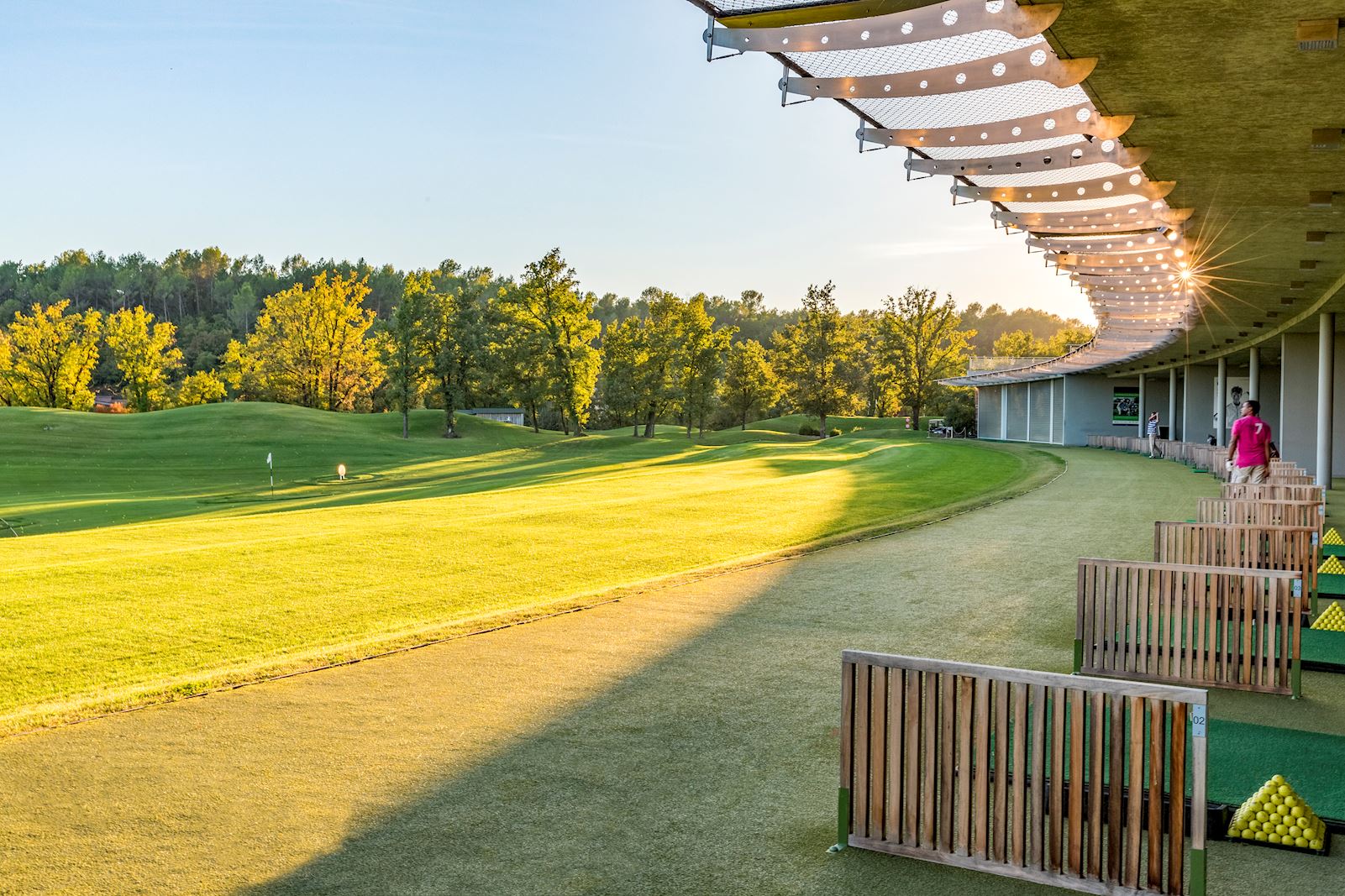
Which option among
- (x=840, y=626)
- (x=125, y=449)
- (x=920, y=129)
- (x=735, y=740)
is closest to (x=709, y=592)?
(x=840, y=626)

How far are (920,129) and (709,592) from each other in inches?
→ 225

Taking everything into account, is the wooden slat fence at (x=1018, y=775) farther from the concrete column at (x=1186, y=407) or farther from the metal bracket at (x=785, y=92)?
the concrete column at (x=1186, y=407)

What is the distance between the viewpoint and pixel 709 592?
11250 mm

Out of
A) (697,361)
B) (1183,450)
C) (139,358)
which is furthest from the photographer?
(697,361)

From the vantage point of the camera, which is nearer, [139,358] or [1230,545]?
[1230,545]

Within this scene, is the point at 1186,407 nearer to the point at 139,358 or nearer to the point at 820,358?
the point at 820,358

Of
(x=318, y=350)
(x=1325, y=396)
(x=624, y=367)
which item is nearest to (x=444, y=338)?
(x=624, y=367)

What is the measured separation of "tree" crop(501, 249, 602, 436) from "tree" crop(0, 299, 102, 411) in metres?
28.8

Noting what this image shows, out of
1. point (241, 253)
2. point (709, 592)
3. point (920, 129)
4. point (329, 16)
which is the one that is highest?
point (241, 253)

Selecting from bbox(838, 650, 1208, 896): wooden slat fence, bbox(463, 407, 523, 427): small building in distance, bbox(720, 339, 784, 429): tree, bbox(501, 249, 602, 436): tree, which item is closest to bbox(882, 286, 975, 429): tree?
bbox(720, 339, 784, 429): tree

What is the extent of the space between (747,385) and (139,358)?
1703 inches

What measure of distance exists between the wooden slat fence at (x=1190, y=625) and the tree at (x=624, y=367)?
55668 mm

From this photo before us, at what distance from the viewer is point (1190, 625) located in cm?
759

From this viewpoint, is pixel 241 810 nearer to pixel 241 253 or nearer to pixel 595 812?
pixel 595 812
